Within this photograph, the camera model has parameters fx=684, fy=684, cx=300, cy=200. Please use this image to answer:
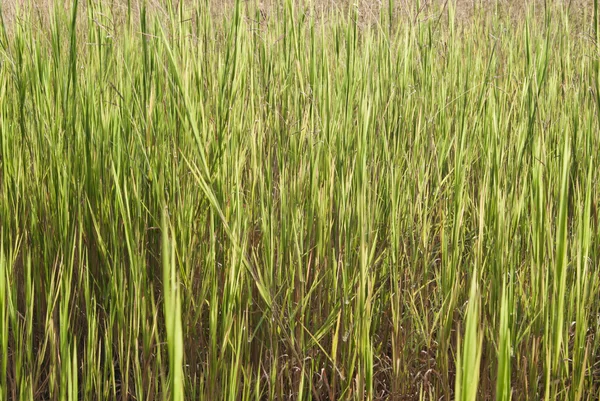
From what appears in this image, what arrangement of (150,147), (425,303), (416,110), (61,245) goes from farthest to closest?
1. (416,110)
2. (425,303)
3. (150,147)
4. (61,245)

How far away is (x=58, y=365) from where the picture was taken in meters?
1.13

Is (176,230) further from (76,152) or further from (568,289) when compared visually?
(568,289)

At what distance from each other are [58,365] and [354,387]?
502 millimetres

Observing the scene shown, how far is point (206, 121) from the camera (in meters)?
1.31

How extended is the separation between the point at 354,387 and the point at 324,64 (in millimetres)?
664

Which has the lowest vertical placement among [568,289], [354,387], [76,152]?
[354,387]

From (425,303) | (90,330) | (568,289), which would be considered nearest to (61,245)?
(90,330)

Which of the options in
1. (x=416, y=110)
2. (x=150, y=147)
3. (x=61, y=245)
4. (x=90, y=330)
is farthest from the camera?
(x=416, y=110)

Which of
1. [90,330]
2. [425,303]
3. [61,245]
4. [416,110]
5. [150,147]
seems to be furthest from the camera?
[416,110]

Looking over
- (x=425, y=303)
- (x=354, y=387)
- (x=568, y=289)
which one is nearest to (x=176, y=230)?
(x=354, y=387)

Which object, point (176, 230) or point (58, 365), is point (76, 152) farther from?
point (58, 365)

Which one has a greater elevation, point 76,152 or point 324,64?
point 324,64

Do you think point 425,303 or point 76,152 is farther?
point 425,303

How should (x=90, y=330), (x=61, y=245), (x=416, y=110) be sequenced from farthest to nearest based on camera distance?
(x=416, y=110), (x=61, y=245), (x=90, y=330)
